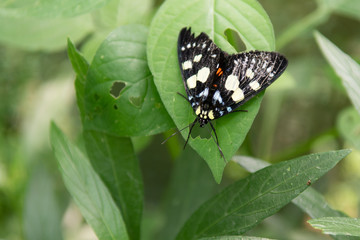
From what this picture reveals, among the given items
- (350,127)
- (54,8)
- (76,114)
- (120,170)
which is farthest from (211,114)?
(76,114)

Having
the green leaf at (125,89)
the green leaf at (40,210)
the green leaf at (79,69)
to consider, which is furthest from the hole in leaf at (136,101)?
the green leaf at (40,210)

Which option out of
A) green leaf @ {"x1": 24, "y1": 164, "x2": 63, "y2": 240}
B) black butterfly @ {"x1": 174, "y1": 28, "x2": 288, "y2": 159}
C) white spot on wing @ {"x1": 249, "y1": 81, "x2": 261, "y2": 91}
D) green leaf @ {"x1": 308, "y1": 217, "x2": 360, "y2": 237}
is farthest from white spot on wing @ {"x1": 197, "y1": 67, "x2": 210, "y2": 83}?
green leaf @ {"x1": 24, "y1": 164, "x2": 63, "y2": 240}

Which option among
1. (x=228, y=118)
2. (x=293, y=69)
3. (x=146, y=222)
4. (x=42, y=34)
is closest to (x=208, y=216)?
(x=228, y=118)

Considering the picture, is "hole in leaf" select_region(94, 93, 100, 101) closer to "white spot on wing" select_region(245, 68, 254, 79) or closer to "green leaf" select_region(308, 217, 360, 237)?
"white spot on wing" select_region(245, 68, 254, 79)

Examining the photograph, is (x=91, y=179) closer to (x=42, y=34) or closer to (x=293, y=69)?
(x=42, y=34)

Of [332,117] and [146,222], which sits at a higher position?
[146,222]

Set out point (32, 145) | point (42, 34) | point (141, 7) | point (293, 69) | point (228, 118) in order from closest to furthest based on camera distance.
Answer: point (228, 118) → point (141, 7) → point (42, 34) → point (32, 145) → point (293, 69)

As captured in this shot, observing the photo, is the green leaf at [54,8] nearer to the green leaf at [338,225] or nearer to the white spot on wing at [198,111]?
the white spot on wing at [198,111]
